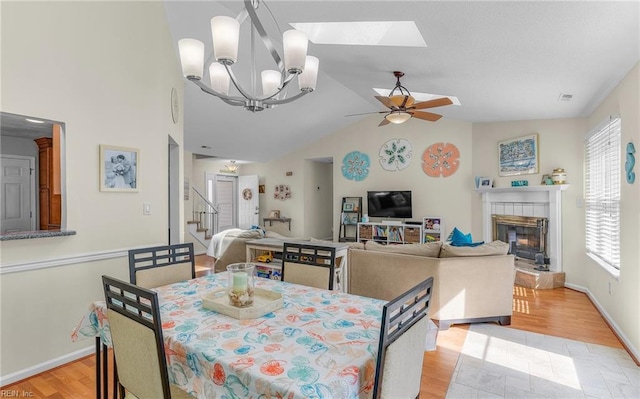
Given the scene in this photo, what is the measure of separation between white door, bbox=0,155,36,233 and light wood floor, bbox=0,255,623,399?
82.9 inches

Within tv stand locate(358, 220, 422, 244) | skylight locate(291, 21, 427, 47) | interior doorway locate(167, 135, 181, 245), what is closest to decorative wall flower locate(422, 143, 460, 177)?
tv stand locate(358, 220, 422, 244)

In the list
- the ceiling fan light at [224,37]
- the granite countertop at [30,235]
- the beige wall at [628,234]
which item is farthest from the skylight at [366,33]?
the granite countertop at [30,235]

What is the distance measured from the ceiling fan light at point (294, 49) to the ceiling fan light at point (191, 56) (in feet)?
1.75

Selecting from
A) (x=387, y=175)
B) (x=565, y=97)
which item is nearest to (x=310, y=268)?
(x=565, y=97)

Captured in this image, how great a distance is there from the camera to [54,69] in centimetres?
251

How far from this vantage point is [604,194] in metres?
3.72

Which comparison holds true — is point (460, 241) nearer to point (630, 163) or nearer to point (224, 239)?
point (630, 163)

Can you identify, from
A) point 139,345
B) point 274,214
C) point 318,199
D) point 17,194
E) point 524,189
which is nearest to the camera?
point 139,345

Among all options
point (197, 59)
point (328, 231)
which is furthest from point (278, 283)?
point (328, 231)

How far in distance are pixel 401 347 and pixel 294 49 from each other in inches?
64.3

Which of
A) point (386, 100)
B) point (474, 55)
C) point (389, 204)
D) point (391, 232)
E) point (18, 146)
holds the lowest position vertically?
point (391, 232)

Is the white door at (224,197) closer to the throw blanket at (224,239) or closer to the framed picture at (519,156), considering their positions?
the throw blanket at (224,239)

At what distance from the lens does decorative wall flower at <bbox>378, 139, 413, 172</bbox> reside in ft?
22.3

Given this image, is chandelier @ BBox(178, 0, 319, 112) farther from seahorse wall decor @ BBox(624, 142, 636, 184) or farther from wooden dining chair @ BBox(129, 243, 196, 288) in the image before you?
seahorse wall decor @ BBox(624, 142, 636, 184)
